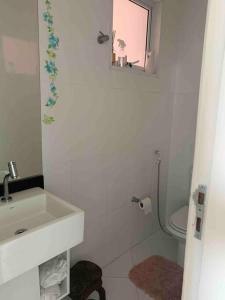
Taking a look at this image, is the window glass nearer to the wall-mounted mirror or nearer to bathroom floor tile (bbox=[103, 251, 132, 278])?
the wall-mounted mirror

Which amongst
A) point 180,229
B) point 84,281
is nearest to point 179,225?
point 180,229

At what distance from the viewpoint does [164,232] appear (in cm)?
270

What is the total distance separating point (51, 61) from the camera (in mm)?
1389

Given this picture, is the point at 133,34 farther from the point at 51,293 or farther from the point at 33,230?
the point at 51,293

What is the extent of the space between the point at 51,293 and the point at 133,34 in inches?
82.1

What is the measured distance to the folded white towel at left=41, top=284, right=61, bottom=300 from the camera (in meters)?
1.28

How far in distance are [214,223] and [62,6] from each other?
1436 millimetres

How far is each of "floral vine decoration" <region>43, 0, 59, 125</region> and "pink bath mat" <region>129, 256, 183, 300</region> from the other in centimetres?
117

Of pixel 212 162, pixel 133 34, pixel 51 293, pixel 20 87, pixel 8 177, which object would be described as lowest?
pixel 51 293

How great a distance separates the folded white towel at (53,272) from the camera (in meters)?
1.26

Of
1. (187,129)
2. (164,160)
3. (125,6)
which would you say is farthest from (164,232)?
(125,6)

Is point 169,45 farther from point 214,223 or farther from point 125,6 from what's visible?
point 214,223

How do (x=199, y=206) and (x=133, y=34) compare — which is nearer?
(x=199, y=206)

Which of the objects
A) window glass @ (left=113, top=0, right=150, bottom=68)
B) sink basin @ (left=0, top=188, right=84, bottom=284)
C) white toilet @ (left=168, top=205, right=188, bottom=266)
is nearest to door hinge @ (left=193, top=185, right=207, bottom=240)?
sink basin @ (left=0, top=188, right=84, bottom=284)
